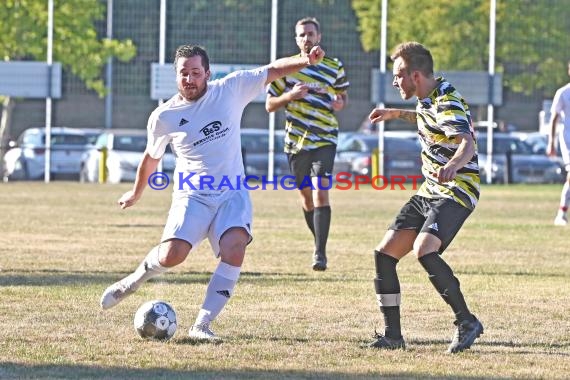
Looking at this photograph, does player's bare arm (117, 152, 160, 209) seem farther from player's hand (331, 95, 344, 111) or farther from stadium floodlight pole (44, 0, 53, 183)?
stadium floodlight pole (44, 0, 53, 183)

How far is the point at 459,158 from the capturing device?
26.7 feet

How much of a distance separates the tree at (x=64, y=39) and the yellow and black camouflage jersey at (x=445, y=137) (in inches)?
1172

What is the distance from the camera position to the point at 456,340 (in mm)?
8336

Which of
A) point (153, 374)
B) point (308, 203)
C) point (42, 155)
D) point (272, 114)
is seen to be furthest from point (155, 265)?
point (42, 155)

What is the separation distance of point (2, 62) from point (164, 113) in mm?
27353

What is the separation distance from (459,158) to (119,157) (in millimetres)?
28950

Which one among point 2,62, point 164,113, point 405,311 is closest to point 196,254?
point 405,311

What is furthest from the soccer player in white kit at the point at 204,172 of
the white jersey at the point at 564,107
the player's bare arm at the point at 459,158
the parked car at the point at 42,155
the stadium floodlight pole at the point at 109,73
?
the stadium floodlight pole at the point at 109,73

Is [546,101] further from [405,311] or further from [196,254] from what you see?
[405,311]

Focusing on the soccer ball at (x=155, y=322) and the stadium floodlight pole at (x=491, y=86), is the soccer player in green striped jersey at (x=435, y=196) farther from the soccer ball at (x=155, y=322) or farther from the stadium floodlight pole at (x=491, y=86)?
the stadium floodlight pole at (x=491, y=86)

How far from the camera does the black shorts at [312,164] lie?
13.6 meters

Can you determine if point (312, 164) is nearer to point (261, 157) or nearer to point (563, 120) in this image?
point (563, 120)

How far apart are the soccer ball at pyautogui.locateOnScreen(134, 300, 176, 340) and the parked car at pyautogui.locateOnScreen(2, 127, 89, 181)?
29.1 metres

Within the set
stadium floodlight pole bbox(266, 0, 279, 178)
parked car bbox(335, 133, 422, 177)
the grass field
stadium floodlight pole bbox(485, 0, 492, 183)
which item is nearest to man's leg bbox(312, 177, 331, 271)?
the grass field
